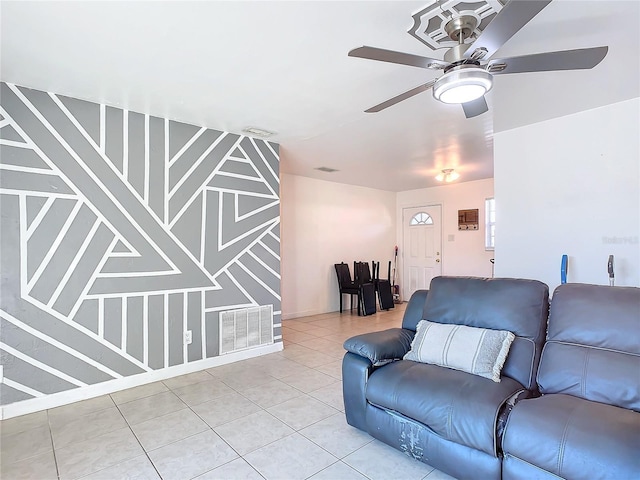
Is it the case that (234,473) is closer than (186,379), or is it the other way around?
(234,473)

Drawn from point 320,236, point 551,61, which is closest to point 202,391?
point 551,61

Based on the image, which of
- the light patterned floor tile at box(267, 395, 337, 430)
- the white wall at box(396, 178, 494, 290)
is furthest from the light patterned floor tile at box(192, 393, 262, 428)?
the white wall at box(396, 178, 494, 290)

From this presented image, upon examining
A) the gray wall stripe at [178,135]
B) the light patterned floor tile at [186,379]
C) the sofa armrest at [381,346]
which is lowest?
the light patterned floor tile at [186,379]

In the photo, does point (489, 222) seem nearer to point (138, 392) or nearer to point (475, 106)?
point (475, 106)

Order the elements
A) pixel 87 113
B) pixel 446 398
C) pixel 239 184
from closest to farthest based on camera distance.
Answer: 1. pixel 446 398
2. pixel 87 113
3. pixel 239 184

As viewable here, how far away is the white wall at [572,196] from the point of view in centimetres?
307

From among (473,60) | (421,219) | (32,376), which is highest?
(473,60)

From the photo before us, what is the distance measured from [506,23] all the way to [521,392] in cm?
178

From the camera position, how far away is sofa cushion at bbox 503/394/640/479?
1.29m

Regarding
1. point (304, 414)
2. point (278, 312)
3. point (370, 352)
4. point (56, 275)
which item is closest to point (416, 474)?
point (370, 352)

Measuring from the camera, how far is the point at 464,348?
2.06 meters

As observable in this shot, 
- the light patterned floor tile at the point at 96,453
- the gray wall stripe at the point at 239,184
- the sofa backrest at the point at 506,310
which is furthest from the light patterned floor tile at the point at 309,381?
the gray wall stripe at the point at 239,184

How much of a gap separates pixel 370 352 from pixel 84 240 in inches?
98.8

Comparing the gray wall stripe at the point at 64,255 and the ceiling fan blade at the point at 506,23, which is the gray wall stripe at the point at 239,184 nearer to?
the gray wall stripe at the point at 64,255
